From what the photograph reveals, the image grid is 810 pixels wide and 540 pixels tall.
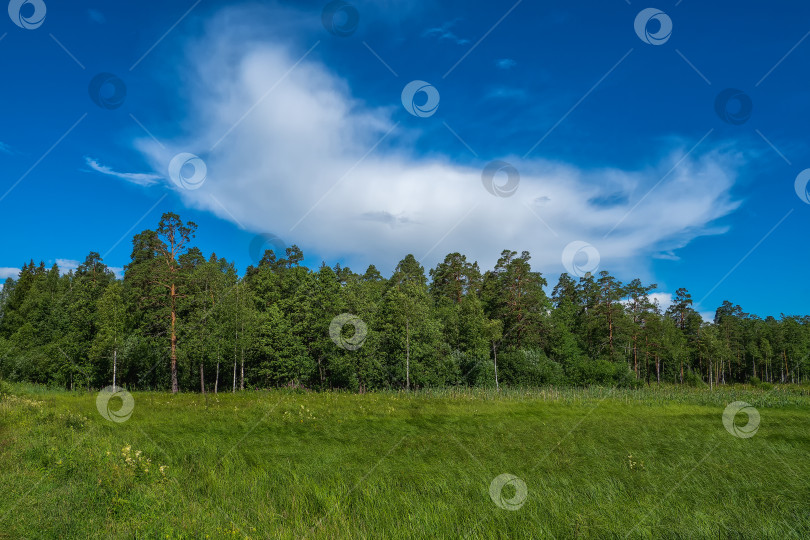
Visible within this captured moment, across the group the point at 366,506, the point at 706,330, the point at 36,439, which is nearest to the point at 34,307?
the point at 36,439

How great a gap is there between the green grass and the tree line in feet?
67.3

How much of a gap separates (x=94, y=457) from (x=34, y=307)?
237ft

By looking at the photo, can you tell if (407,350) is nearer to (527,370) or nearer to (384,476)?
(527,370)

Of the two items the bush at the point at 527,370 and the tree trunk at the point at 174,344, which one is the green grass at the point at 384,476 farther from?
the bush at the point at 527,370

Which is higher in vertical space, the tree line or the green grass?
the tree line

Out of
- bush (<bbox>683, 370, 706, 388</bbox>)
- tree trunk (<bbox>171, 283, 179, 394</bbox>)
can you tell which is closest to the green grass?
tree trunk (<bbox>171, 283, 179, 394</bbox>)

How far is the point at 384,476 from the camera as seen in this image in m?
13.7

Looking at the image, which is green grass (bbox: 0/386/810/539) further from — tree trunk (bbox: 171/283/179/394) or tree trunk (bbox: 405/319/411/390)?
tree trunk (bbox: 405/319/411/390)

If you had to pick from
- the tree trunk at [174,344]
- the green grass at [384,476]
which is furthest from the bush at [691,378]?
the tree trunk at [174,344]

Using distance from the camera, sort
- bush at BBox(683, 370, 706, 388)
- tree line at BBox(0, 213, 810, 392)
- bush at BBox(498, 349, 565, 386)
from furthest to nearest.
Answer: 1. bush at BBox(683, 370, 706, 388)
2. bush at BBox(498, 349, 565, 386)
3. tree line at BBox(0, 213, 810, 392)

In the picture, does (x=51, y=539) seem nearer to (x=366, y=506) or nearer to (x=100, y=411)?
(x=366, y=506)

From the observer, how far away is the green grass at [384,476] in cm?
841

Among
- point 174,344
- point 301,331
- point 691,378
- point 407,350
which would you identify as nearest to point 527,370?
point 407,350

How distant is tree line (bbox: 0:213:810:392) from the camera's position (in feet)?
156
